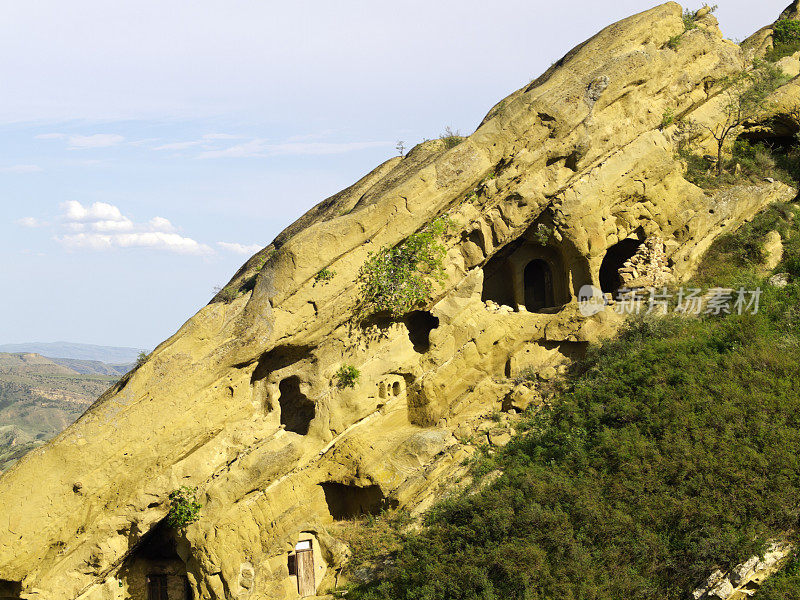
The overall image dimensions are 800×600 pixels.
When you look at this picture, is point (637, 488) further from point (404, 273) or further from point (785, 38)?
point (785, 38)

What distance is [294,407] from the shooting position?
14742 millimetres

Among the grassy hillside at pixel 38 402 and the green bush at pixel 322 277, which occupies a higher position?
the green bush at pixel 322 277

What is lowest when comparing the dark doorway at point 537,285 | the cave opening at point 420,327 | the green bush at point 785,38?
the cave opening at point 420,327

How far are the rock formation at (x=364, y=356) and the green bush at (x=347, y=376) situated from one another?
0.12 metres

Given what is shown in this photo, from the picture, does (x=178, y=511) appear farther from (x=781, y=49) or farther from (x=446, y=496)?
(x=781, y=49)

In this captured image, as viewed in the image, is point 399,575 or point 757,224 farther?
point 757,224

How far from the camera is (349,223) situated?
48.1 feet

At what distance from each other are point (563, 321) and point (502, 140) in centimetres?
412


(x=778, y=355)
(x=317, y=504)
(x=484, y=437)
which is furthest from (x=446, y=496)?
(x=778, y=355)

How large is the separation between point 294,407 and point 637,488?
6668 mm

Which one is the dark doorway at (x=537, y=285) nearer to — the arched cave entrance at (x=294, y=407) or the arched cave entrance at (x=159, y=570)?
the arched cave entrance at (x=294, y=407)

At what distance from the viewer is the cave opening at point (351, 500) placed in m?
14.2

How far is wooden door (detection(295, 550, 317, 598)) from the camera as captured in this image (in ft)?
43.9

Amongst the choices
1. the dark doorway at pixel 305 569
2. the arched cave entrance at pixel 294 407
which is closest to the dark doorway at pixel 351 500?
the dark doorway at pixel 305 569
